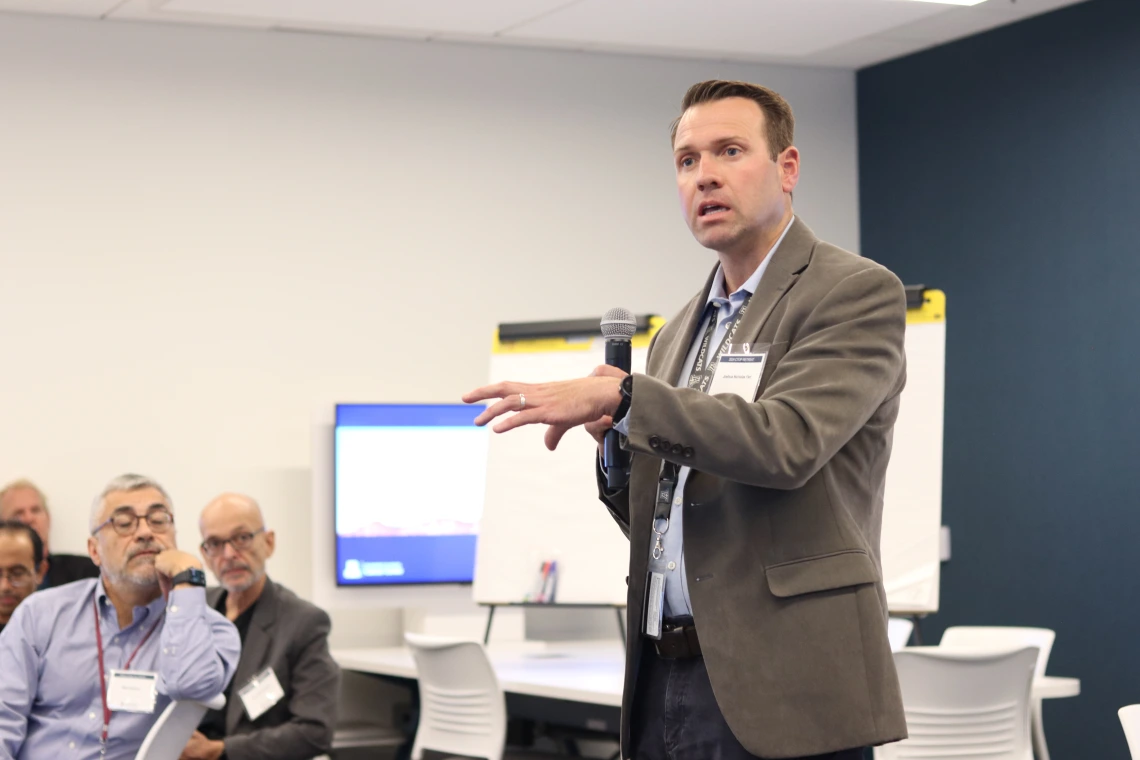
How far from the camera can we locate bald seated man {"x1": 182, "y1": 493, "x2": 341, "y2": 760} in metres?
4.13

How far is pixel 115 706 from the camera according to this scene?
3480 mm

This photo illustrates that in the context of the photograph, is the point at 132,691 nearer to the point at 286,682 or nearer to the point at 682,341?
the point at 286,682

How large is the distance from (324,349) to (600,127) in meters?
1.72

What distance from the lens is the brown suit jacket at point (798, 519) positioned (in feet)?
5.60

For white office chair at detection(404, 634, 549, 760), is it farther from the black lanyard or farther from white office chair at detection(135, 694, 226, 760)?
the black lanyard

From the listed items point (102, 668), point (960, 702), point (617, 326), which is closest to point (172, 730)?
point (102, 668)

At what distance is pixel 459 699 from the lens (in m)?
4.75

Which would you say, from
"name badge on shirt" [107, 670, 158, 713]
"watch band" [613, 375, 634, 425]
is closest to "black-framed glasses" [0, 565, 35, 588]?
"name badge on shirt" [107, 670, 158, 713]

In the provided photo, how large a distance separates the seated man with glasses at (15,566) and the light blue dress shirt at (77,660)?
110 centimetres

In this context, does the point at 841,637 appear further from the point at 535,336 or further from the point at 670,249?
the point at 670,249

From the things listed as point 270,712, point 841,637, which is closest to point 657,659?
point 841,637

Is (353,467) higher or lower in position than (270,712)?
higher

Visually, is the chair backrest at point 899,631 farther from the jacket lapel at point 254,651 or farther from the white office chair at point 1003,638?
the jacket lapel at point 254,651

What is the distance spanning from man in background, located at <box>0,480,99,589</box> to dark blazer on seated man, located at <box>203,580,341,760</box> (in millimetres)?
1230
